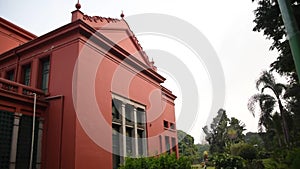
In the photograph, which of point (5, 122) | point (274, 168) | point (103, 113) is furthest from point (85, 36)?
point (274, 168)

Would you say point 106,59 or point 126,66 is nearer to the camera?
point 106,59

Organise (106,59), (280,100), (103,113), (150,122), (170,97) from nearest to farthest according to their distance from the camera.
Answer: (103,113), (106,59), (150,122), (280,100), (170,97)

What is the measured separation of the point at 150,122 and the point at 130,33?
6.46 metres

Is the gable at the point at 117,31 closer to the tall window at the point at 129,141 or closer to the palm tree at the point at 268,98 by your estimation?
the tall window at the point at 129,141

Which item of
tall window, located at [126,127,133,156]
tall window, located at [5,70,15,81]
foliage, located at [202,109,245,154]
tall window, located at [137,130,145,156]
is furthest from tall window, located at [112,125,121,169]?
foliage, located at [202,109,245,154]

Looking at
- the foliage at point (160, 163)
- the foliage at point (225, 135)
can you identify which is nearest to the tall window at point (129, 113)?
the foliage at point (160, 163)

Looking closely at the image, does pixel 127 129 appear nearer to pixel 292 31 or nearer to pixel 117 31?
pixel 117 31

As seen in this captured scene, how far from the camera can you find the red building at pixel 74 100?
32.8 feet

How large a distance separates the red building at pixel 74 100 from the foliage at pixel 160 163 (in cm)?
229

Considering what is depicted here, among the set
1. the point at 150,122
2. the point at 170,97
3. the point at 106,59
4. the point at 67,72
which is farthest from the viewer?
the point at 170,97

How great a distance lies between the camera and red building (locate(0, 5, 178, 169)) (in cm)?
998

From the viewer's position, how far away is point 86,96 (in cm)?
1129

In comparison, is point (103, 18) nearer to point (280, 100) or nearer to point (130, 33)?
point (130, 33)

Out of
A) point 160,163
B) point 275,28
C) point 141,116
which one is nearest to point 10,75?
point 141,116
